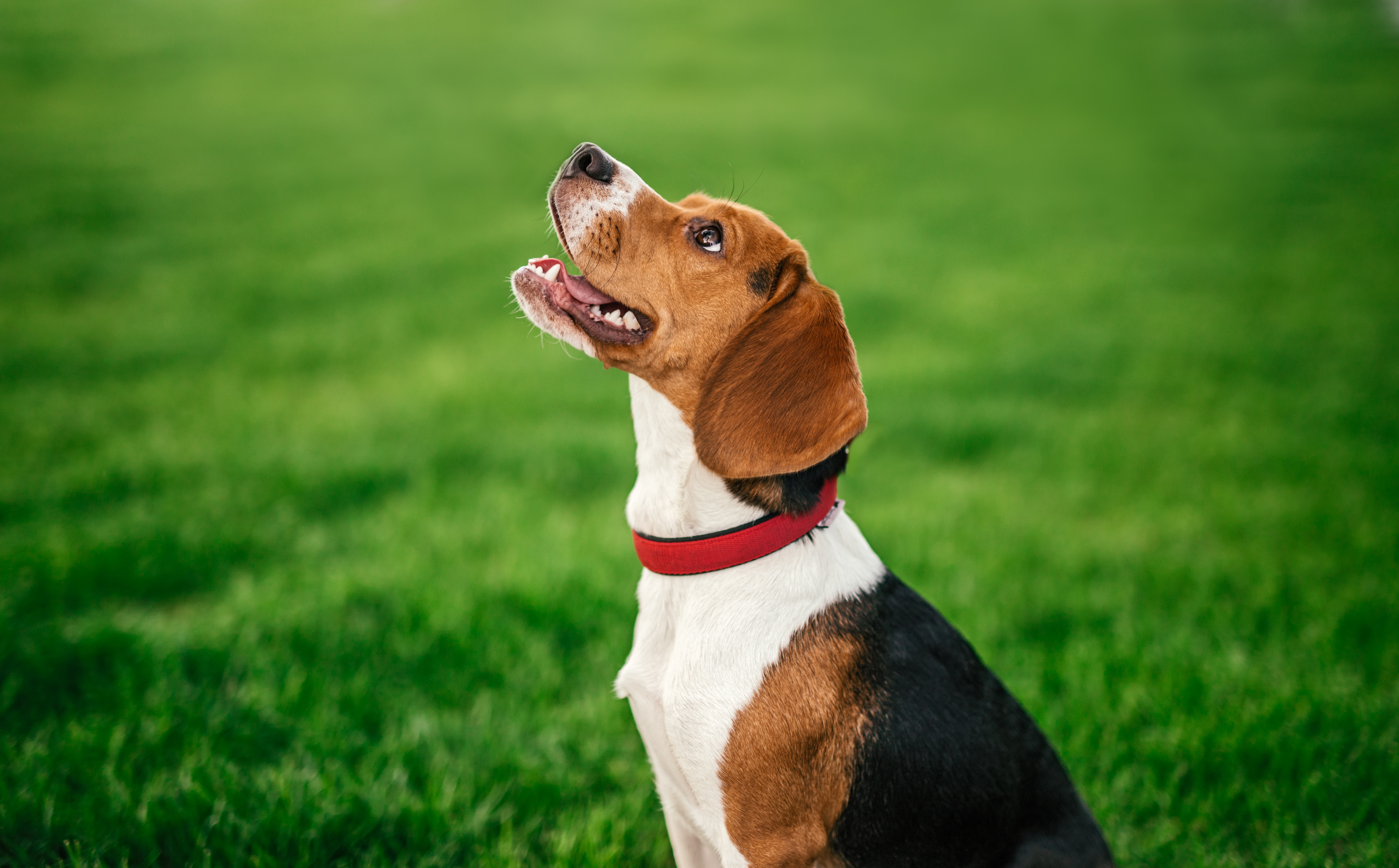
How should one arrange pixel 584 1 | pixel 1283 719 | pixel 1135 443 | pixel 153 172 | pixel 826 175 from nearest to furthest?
1. pixel 1283 719
2. pixel 1135 443
3. pixel 153 172
4. pixel 826 175
5. pixel 584 1

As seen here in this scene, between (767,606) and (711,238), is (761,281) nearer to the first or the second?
(711,238)

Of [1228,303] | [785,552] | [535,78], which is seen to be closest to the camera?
[785,552]

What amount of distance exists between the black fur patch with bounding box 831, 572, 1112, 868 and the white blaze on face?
1.38m

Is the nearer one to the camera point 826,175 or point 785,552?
point 785,552

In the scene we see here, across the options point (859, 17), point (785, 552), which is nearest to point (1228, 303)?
point (785, 552)

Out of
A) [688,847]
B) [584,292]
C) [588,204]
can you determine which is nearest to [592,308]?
[584,292]

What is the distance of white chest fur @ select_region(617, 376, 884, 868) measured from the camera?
A: 2.48m

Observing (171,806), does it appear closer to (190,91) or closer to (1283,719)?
(1283,719)

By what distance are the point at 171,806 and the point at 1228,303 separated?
11203 mm

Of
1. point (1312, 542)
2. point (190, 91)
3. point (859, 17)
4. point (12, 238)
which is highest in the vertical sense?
point (859, 17)

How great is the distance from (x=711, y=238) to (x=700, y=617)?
1168 mm

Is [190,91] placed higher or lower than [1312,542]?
higher

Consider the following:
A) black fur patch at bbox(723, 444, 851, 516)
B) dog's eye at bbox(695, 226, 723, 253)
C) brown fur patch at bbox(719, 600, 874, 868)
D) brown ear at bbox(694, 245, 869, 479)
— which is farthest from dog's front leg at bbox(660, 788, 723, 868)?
dog's eye at bbox(695, 226, 723, 253)

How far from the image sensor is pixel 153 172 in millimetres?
13781
